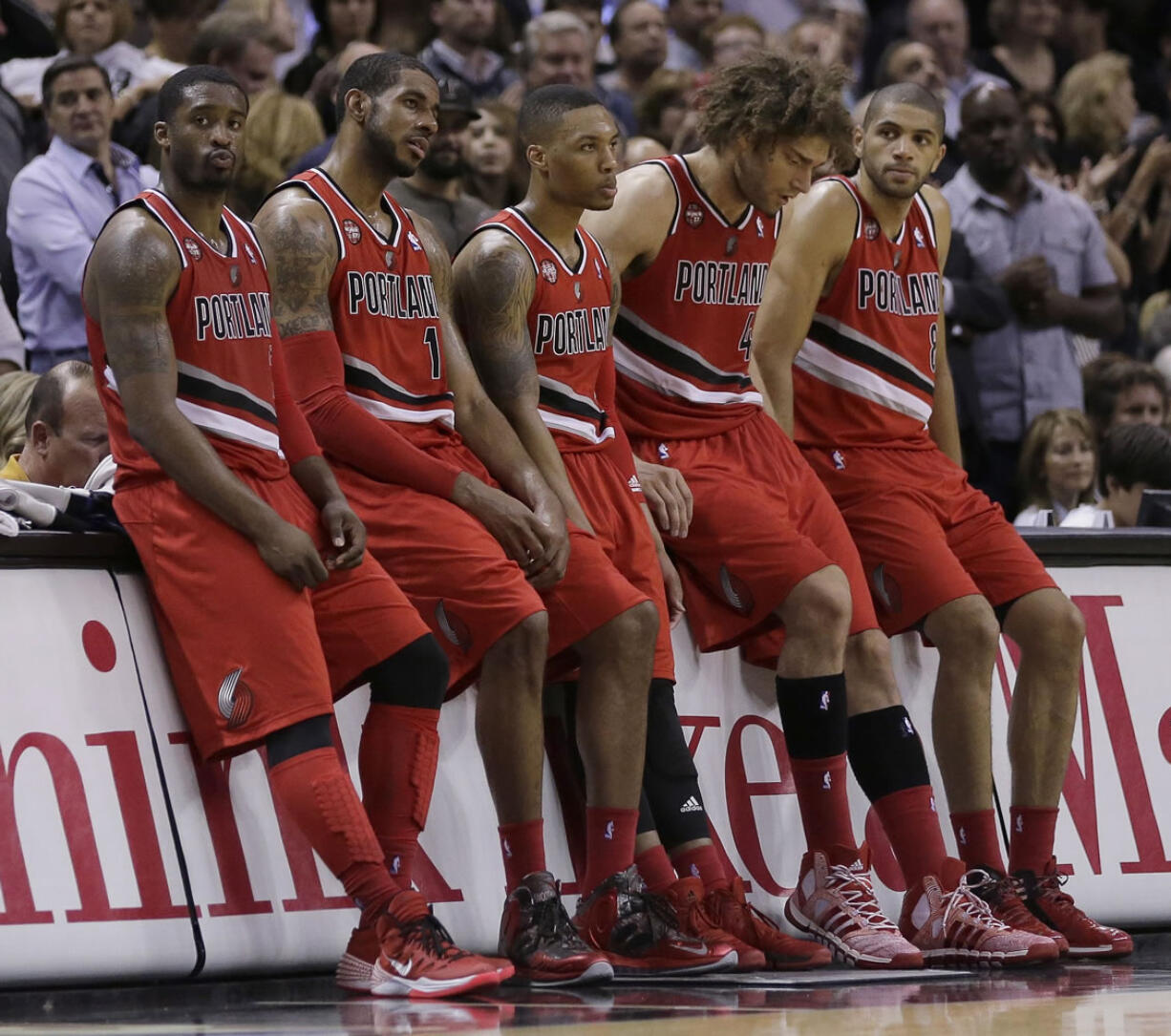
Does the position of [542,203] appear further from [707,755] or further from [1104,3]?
[1104,3]

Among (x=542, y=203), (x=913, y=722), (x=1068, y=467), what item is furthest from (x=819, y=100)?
(x=1068, y=467)

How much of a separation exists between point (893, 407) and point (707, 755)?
1286 millimetres

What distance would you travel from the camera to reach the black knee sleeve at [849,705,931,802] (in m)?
6.22

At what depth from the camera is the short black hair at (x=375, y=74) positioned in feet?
19.2

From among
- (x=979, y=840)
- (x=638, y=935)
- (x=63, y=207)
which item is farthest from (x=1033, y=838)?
(x=63, y=207)

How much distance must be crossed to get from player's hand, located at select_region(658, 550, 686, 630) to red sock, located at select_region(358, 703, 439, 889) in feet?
3.54

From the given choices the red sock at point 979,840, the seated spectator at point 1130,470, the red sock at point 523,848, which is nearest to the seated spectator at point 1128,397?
the seated spectator at point 1130,470

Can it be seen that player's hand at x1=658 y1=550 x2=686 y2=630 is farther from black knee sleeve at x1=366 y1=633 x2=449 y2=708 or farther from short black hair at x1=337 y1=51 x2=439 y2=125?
short black hair at x1=337 y1=51 x2=439 y2=125

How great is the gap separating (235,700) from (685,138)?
4151 millimetres

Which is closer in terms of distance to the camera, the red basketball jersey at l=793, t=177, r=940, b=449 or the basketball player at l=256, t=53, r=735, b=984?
the basketball player at l=256, t=53, r=735, b=984

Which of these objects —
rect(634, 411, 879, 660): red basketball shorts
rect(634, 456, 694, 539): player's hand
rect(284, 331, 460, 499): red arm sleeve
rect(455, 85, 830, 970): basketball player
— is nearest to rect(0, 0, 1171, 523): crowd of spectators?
rect(455, 85, 830, 970): basketball player

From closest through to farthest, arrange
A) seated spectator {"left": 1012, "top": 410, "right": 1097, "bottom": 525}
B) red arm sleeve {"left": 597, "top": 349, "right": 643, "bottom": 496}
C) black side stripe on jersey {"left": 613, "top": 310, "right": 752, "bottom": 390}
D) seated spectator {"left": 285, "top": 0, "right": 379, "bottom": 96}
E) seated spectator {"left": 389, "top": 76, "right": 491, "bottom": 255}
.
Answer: red arm sleeve {"left": 597, "top": 349, "right": 643, "bottom": 496} < black side stripe on jersey {"left": 613, "top": 310, "right": 752, "bottom": 390} < seated spectator {"left": 389, "top": 76, "right": 491, "bottom": 255} < seated spectator {"left": 1012, "top": 410, "right": 1097, "bottom": 525} < seated spectator {"left": 285, "top": 0, "right": 379, "bottom": 96}

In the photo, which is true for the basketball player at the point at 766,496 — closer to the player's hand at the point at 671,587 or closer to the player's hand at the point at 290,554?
the player's hand at the point at 671,587

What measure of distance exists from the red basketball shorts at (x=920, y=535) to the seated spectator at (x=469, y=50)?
4988mm
